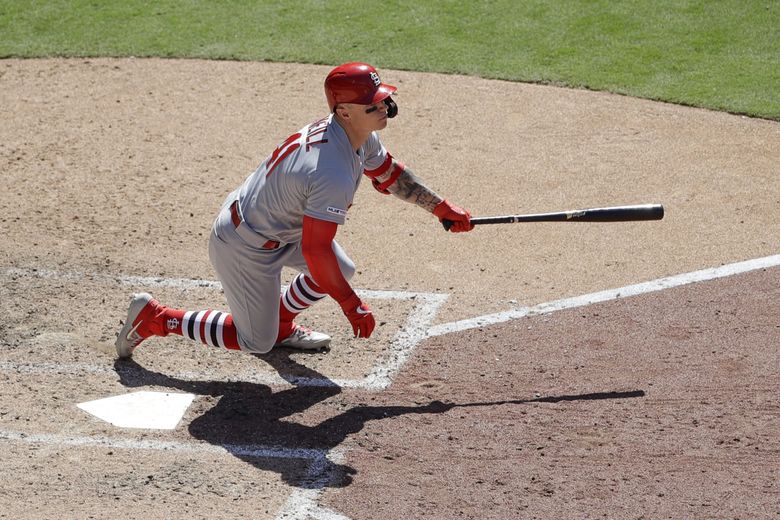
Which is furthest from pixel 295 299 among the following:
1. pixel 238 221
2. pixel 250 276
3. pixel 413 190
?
pixel 413 190

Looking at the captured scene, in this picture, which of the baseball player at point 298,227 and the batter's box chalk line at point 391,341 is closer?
the baseball player at point 298,227

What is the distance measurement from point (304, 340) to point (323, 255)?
113 centimetres

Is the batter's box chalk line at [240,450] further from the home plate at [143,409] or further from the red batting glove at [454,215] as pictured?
the red batting glove at [454,215]

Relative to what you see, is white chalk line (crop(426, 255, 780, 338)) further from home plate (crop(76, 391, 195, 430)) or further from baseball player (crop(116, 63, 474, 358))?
home plate (crop(76, 391, 195, 430))

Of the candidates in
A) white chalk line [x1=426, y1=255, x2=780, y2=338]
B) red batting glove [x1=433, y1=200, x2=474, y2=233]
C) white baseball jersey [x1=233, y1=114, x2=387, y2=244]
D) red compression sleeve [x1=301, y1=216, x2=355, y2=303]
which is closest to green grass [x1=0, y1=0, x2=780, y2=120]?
white chalk line [x1=426, y1=255, x2=780, y2=338]

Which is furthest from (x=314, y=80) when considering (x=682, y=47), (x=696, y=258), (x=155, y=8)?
(x=696, y=258)

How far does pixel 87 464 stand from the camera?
15.9ft

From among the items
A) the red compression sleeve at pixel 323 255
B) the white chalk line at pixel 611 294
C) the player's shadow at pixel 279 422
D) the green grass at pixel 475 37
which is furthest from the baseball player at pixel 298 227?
the green grass at pixel 475 37

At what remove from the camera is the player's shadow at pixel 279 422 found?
4.88 metres

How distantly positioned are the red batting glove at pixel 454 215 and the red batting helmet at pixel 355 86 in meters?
0.96

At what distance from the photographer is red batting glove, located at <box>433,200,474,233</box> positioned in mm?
5855

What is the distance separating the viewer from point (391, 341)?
6.04 m

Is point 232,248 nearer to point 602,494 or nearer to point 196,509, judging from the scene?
point 196,509

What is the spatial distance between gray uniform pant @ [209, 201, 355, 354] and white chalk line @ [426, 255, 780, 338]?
36.4 inches
